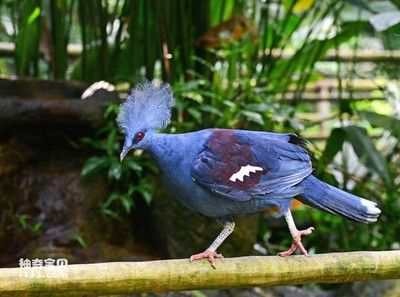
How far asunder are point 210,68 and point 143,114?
1852mm

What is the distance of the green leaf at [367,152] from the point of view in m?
3.47

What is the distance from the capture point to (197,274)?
1.85 m

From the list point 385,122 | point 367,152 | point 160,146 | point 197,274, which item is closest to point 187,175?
point 160,146

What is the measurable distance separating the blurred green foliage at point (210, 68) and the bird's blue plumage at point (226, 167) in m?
1.22

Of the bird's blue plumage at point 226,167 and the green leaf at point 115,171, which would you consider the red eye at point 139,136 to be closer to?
the bird's blue plumage at point 226,167

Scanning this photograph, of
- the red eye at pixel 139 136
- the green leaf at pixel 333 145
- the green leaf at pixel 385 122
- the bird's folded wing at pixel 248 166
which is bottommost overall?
the green leaf at pixel 333 145

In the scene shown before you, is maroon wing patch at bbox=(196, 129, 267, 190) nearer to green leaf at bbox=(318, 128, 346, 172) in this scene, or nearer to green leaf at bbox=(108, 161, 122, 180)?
green leaf at bbox=(108, 161, 122, 180)

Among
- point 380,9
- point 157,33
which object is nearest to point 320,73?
point 380,9

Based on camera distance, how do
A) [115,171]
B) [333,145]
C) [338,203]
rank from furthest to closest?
[333,145], [115,171], [338,203]

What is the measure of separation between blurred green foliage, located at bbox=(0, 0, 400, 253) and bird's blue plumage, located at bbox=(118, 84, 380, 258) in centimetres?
122

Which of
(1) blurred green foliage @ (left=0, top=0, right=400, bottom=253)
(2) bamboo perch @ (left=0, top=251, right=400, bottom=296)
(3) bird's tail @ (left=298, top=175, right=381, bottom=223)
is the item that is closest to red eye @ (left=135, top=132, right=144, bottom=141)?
(2) bamboo perch @ (left=0, top=251, right=400, bottom=296)

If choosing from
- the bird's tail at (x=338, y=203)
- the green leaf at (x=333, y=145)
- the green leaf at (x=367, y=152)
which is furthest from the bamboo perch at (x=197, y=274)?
the green leaf at (x=333, y=145)

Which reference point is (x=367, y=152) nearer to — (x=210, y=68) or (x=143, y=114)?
(x=210, y=68)

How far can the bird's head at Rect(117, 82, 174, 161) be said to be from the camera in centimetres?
184
